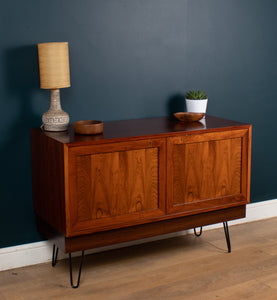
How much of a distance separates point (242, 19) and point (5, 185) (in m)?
2.06

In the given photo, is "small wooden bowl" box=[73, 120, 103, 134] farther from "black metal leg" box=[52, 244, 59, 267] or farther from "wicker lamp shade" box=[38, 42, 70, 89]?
"black metal leg" box=[52, 244, 59, 267]

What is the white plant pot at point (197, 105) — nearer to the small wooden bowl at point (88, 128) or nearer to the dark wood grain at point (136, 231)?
the dark wood grain at point (136, 231)

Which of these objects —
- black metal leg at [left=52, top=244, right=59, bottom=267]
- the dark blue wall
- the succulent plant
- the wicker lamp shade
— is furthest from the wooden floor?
the wicker lamp shade

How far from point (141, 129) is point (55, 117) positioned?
0.50 metres

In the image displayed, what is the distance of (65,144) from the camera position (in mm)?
2377

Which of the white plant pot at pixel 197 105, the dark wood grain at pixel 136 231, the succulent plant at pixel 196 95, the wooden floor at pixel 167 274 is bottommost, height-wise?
the wooden floor at pixel 167 274

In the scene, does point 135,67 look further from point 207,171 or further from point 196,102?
point 207,171

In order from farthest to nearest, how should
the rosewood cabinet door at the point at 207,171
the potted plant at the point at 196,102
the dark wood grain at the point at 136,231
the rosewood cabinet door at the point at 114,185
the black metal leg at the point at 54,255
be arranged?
the potted plant at the point at 196,102, the black metal leg at the point at 54,255, the rosewood cabinet door at the point at 207,171, the dark wood grain at the point at 136,231, the rosewood cabinet door at the point at 114,185

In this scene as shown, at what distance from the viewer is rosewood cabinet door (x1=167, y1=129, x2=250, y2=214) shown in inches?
108

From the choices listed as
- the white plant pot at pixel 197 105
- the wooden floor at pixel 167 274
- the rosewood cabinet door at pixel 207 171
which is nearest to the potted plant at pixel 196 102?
the white plant pot at pixel 197 105

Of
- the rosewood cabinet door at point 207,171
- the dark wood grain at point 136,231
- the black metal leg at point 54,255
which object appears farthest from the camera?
the black metal leg at point 54,255

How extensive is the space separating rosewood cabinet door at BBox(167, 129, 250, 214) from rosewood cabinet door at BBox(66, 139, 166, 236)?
0.10 metres

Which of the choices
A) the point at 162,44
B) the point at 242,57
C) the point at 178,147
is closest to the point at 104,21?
the point at 162,44

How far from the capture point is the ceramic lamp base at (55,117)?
2652 millimetres
